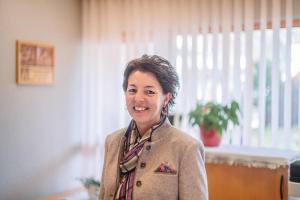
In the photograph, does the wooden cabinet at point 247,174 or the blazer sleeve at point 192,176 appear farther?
the wooden cabinet at point 247,174

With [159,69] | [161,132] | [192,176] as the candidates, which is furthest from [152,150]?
[159,69]

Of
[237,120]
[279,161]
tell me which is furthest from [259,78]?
[279,161]

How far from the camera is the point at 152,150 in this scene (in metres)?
1.40

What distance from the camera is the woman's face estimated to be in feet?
4.65

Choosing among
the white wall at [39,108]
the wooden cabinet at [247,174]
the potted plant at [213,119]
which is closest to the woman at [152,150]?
the wooden cabinet at [247,174]

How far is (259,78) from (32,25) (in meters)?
1.90

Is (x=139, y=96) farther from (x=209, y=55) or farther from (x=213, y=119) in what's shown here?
(x=209, y=55)

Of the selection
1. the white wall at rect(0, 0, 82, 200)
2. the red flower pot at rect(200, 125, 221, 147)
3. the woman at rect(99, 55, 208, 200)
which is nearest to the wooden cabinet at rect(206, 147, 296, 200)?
the red flower pot at rect(200, 125, 221, 147)

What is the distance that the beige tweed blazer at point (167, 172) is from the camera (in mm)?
1312

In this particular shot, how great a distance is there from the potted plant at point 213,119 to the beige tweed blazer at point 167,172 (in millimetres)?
1219

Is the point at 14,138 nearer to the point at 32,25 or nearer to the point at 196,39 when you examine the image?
the point at 32,25

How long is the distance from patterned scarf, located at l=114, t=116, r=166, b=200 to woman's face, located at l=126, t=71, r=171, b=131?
54 mm

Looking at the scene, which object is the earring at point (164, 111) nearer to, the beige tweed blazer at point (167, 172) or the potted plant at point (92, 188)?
the beige tweed blazer at point (167, 172)

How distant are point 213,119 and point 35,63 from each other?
5.23 feet
